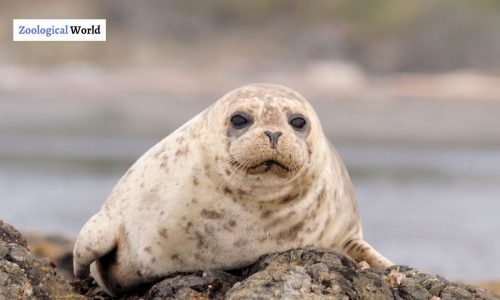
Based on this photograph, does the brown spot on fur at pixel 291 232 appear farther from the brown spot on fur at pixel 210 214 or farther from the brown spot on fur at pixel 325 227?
A: the brown spot on fur at pixel 210 214

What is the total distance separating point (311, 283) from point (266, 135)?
1118 millimetres

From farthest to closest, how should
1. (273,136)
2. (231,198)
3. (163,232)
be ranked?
(163,232)
(231,198)
(273,136)

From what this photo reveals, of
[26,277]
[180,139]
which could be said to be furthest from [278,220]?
[26,277]

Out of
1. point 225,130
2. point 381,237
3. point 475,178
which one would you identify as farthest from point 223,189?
point 475,178

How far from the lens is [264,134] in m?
7.38

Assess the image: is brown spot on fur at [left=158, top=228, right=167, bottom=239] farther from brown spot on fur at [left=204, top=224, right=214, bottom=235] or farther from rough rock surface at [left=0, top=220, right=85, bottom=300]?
rough rock surface at [left=0, top=220, right=85, bottom=300]

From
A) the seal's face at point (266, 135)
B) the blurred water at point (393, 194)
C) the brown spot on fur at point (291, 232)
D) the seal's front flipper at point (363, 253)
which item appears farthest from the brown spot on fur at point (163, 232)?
the blurred water at point (393, 194)

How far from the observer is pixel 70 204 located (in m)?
34.7

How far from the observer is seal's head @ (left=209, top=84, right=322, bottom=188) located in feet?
24.1

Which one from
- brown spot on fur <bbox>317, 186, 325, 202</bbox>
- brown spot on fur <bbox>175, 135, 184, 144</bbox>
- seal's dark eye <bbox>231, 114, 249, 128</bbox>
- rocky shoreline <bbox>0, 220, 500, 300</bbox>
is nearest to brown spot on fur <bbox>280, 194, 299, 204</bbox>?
brown spot on fur <bbox>317, 186, 325, 202</bbox>

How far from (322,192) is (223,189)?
30.8 inches

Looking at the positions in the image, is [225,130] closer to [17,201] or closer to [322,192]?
[322,192]

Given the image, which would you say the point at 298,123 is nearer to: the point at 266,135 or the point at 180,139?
the point at 266,135

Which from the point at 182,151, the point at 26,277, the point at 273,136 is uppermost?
the point at 182,151
